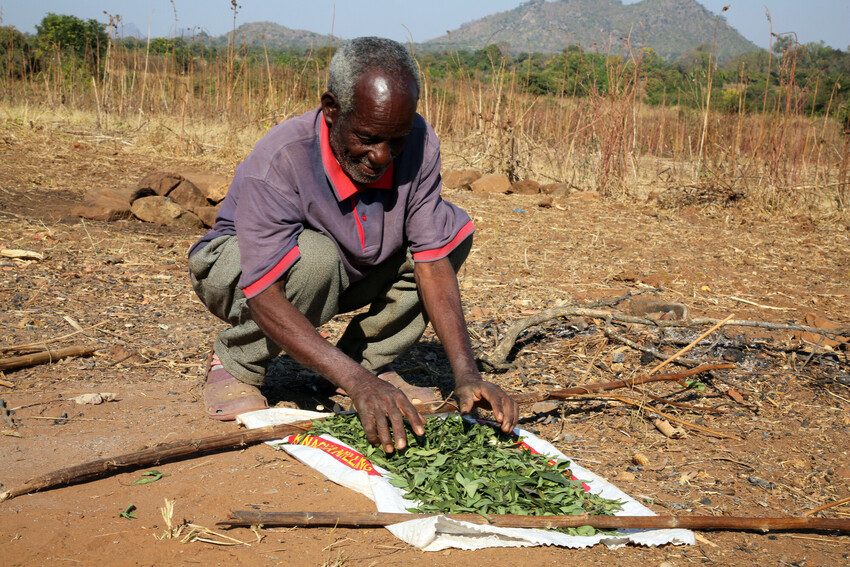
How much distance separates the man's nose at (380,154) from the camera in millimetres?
2281

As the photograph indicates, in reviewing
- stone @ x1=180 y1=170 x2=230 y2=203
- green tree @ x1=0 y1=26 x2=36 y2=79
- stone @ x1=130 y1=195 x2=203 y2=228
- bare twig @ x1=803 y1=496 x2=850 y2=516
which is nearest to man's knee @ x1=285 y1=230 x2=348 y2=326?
bare twig @ x1=803 y1=496 x2=850 y2=516

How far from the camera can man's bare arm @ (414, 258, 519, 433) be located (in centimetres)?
219

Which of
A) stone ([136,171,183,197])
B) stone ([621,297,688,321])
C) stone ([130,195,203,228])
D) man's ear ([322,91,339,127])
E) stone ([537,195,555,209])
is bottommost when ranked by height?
stone ([621,297,688,321])

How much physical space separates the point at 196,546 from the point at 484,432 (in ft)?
3.08

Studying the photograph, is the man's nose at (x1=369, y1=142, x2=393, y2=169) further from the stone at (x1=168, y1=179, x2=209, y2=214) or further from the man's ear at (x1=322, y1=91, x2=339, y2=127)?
the stone at (x1=168, y1=179, x2=209, y2=214)

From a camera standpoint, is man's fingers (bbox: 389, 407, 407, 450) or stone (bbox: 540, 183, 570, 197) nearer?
man's fingers (bbox: 389, 407, 407, 450)

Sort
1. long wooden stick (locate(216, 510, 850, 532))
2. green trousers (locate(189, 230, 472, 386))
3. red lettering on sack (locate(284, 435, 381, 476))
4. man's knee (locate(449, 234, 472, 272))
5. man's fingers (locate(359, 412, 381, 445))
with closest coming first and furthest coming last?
1. long wooden stick (locate(216, 510, 850, 532))
2. man's fingers (locate(359, 412, 381, 445))
3. red lettering on sack (locate(284, 435, 381, 476))
4. green trousers (locate(189, 230, 472, 386))
5. man's knee (locate(449, 234, 472, 272))

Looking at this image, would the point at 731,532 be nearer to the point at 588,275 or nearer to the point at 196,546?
→ the point at 196,546

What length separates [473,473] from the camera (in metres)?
2.18

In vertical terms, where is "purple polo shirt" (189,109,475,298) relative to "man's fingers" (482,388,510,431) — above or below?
above

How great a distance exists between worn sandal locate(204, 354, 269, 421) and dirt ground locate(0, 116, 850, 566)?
5 centimetres

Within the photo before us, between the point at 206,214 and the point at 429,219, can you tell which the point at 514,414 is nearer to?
the point at 429,219

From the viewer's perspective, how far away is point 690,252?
571cm

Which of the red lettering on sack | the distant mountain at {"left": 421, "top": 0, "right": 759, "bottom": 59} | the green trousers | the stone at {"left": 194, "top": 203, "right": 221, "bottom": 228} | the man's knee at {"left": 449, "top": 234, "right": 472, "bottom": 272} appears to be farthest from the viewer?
the distant mountain at {"left": 421, "top": 0, "right": 759, "bottom": 59}
